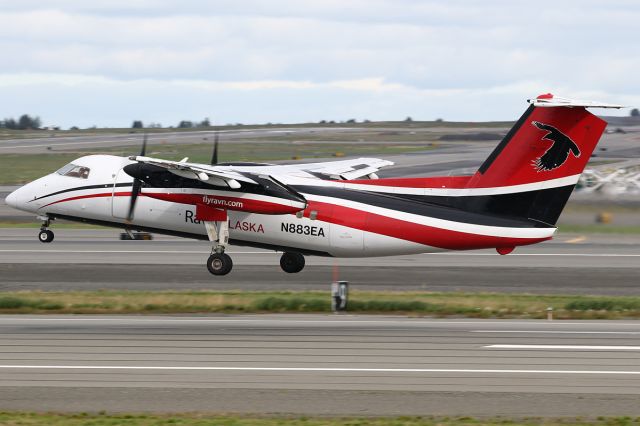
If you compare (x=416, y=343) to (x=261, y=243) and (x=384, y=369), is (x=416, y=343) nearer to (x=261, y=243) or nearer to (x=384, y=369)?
(x=384, y=369)

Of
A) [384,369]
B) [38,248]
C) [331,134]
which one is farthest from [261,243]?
[331,134]

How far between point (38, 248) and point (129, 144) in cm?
6237

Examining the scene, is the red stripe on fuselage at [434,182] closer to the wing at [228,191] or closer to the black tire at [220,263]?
the wing at [228,191]

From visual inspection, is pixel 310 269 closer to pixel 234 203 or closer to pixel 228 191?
pixel 234 203

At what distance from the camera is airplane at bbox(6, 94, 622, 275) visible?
87.6ft

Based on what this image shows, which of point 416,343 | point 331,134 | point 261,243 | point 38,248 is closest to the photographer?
point 416,343

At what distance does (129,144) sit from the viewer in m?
106

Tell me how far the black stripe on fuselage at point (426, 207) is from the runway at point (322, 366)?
9.23 ft

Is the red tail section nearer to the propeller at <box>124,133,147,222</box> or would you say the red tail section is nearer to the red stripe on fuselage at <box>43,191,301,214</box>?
the red stripe on fuselage at <box>43,191,301,214</box>

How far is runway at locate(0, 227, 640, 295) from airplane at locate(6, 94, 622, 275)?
14.3 ft

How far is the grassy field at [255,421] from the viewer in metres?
15.5

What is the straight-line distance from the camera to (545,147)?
→ 26.5 m

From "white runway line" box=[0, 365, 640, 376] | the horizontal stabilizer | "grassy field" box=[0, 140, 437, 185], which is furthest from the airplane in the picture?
"grassy field" box=[0, 140, 437, 185]

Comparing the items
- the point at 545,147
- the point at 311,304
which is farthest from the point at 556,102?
the point at 311,304
